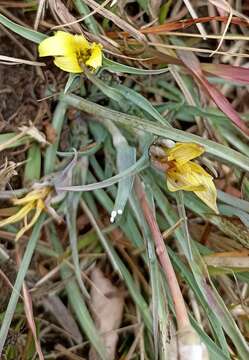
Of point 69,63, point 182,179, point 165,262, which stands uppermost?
point 69,63

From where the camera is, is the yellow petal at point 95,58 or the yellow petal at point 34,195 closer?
the yellow petal at point 95,58

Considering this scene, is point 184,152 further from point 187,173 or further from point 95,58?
point 95,58

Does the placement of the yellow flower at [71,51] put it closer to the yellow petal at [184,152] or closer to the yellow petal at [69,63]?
the yellow petal at [69,63]

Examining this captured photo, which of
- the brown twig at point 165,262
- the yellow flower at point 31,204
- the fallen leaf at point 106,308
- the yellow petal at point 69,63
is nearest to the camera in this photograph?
the brown twig at point 165,262

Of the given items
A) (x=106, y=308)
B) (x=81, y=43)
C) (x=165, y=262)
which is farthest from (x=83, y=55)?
(x=106, y=308)

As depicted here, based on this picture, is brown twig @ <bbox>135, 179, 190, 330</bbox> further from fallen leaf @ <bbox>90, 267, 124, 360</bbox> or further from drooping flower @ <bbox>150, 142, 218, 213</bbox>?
fallen leaf @ <bbox>90, 267, 124, 360</bbox>

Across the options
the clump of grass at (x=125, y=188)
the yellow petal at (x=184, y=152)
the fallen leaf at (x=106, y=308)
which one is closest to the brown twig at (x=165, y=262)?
the clump of grass at (x=125, y=188)

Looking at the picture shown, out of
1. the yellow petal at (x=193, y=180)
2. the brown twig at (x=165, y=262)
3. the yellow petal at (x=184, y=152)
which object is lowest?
the brown twig at (x=165, y=262)

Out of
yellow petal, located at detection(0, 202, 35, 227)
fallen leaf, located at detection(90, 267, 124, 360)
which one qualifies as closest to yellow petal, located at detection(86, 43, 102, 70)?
yellow petal, located at detection(0, 202, 35, 227)

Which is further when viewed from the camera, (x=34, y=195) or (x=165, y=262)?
(x=34, y=195)
